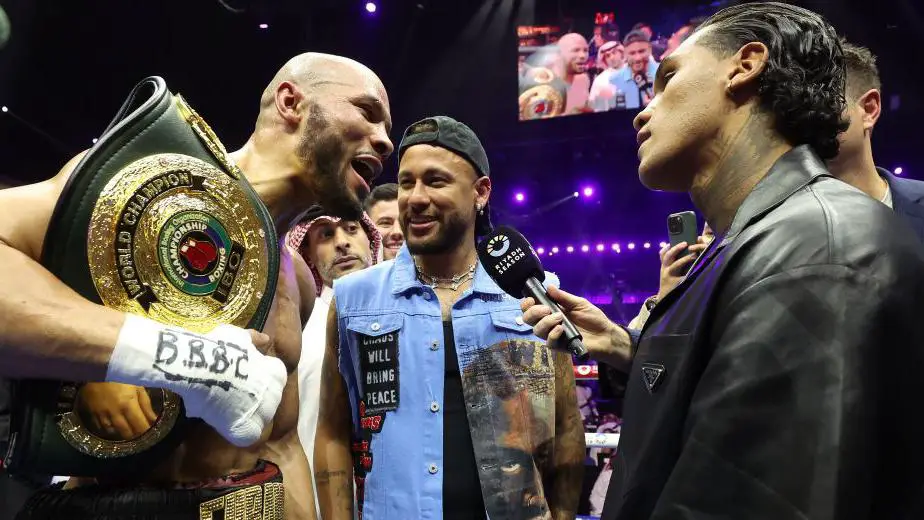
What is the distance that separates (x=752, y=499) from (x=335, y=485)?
139 centimetres

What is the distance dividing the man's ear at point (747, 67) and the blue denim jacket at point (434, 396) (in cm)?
95

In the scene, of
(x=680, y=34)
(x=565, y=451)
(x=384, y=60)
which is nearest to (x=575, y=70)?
(x=680, y=34)

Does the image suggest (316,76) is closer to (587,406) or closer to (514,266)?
(514,266)

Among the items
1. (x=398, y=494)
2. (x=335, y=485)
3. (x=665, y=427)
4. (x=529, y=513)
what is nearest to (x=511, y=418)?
(x=529, y=513)

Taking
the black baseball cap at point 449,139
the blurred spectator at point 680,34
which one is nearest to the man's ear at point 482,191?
the black baseball cap at point 449,139

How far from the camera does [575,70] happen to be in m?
7.15

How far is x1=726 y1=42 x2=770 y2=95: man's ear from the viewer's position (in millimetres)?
1100

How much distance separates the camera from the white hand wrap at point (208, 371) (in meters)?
1.08

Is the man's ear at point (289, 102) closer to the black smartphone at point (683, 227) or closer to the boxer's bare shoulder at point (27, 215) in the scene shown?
the boxer's bare shoulder at point (27, 215)

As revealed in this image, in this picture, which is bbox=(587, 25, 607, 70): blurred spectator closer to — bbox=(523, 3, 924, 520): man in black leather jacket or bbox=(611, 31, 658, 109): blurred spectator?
bbox=(611, 31, 658, 109): blurred spectator

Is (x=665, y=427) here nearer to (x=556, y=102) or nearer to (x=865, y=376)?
(x=865, y=376)

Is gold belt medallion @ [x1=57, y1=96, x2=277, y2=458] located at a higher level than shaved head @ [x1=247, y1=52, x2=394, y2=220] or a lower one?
lower

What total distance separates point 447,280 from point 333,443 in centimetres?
59

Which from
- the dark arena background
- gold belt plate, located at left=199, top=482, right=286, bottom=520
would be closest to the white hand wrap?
gold belt plate, located at left=199, top=482, right=286, bottom=520
